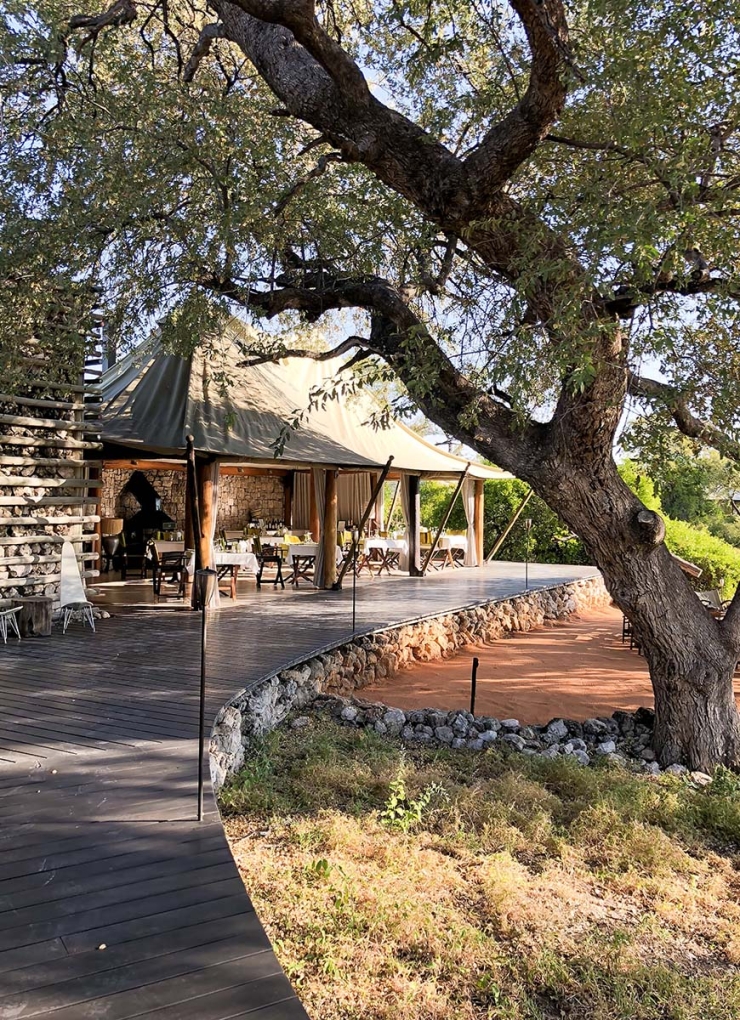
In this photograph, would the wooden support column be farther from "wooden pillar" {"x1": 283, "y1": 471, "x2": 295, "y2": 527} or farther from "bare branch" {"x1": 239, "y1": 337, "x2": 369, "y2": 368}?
"wooden pillar" {"x1": 283, "y1": 471, "x2": 295, "y2": 527}

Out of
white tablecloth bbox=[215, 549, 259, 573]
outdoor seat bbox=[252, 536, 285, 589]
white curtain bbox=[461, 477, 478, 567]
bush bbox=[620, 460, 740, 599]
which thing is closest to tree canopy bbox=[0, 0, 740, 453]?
white tablecloth bbox=[215, 549, 259, 573]

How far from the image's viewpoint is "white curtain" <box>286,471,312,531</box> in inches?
734

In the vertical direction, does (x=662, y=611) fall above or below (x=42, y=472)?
below

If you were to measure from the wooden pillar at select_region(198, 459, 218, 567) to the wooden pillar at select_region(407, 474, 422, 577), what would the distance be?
5.43 metres

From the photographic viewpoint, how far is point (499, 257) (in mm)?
5434

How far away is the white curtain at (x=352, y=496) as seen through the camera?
63.6 ft

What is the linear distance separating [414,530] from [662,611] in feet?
30.8

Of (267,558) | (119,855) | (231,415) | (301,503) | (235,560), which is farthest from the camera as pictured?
(301,503)

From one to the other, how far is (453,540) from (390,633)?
26.4ft

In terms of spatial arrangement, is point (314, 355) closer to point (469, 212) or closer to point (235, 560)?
point (469, 212)

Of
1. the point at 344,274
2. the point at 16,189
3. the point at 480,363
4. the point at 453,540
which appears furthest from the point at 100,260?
the point at 453,540

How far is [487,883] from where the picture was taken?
3.72 m

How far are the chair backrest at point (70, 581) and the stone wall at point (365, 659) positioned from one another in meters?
2.99

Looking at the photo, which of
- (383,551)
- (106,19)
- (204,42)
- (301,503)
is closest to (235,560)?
(383,551)
